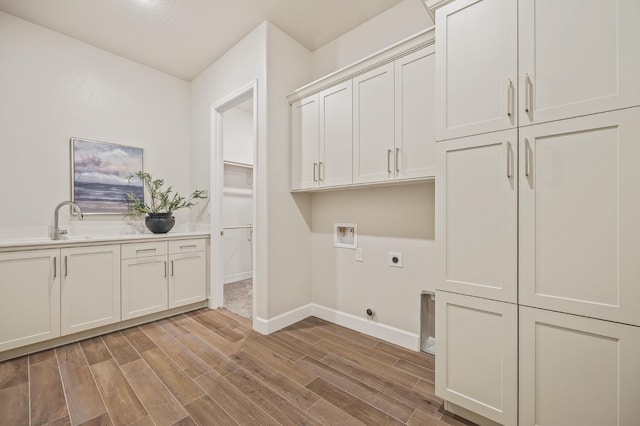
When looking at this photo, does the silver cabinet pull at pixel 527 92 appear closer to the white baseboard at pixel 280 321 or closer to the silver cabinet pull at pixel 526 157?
the silver cabinet pull at pixel 526 157

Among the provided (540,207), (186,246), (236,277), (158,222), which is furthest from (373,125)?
(236,277)

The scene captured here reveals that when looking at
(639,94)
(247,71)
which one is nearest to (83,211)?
(247,71)

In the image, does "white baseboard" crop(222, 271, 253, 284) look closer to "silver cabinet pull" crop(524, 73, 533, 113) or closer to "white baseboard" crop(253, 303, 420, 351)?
"white baseboard" crop(253, 303, 420, 351)

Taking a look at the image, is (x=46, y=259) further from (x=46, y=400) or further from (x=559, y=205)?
(x=559, y=205)

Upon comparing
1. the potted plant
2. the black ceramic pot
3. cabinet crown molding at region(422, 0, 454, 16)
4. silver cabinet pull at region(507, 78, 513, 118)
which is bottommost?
the black ceramic pot

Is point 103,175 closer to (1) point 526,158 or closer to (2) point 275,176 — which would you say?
(2) point 275,176

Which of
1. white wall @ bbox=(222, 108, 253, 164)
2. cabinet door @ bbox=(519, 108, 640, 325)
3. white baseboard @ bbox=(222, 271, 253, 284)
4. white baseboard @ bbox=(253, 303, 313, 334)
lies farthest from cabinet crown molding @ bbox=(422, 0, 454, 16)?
white baseboard @ bbox=(222, 271, 253, 284)

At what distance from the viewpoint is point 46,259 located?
2188 millimetres

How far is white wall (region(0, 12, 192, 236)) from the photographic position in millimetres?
2406

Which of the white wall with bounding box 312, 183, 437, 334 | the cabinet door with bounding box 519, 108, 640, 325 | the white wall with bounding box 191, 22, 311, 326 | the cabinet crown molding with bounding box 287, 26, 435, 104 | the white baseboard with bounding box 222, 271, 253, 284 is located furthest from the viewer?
the white baseboard with bounding box 222, 271, 253, 284

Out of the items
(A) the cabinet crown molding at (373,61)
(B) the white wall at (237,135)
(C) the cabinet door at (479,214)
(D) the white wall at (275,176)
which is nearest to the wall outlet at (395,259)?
(C) the cabinet door at (479,214)

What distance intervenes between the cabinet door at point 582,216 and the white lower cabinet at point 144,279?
3.09 metres

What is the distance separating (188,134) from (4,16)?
69.3 inches

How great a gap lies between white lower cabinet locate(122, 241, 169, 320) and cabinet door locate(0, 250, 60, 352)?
1.58ft
